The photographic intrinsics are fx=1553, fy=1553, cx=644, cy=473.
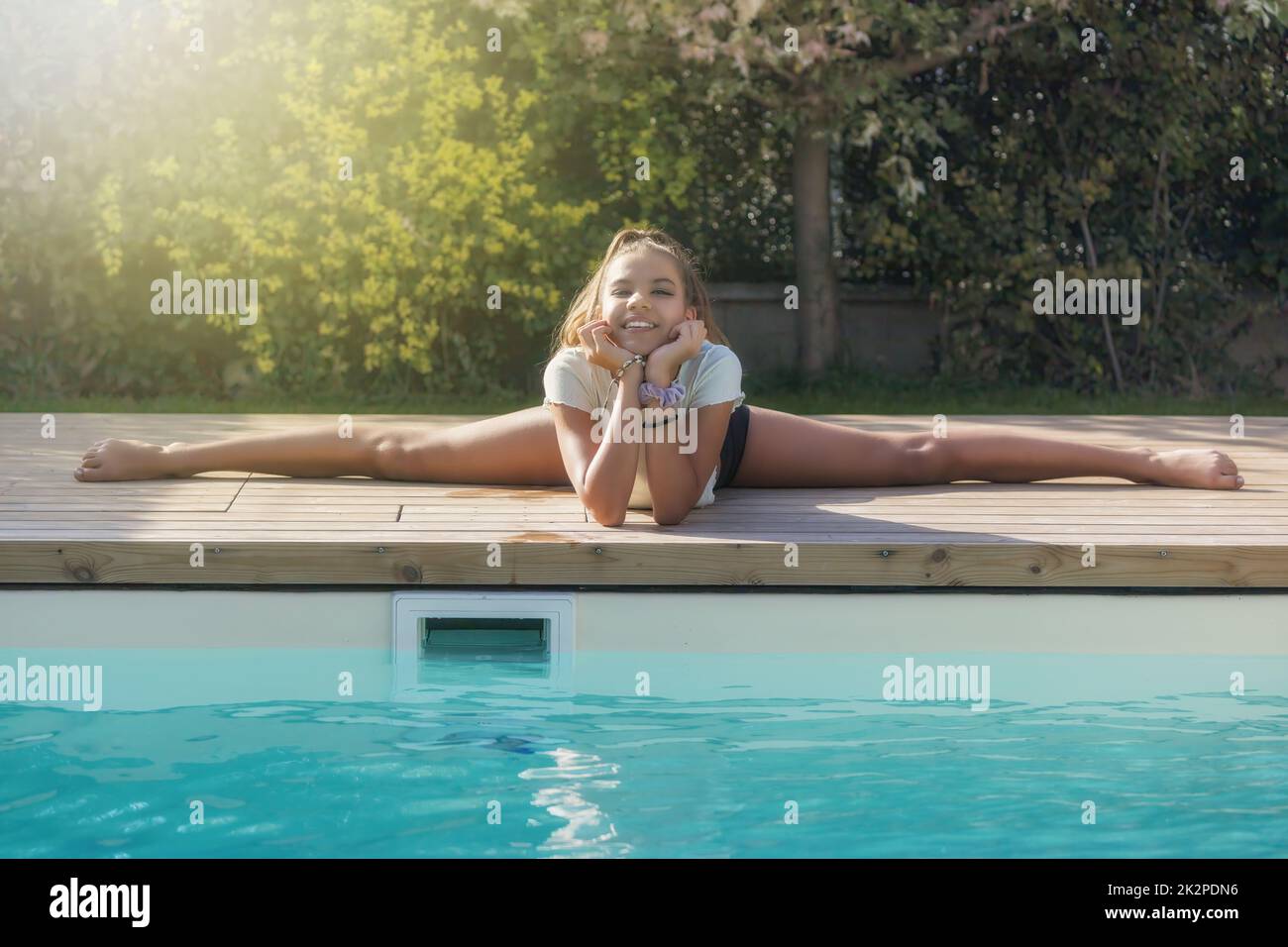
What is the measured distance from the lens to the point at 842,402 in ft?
27.2

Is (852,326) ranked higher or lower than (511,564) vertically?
higher

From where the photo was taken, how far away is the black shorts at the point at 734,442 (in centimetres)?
450

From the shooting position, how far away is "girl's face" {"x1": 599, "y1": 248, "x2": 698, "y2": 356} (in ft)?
13.1

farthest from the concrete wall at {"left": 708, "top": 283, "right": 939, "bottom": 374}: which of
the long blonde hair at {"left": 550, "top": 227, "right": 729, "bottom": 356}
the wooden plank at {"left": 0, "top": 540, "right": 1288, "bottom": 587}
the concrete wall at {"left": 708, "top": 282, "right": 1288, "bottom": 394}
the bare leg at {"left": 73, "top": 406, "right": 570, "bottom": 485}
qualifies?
the wooden plank at {"left": 0, "top": 540, "right": 1288, "bottom": 587}

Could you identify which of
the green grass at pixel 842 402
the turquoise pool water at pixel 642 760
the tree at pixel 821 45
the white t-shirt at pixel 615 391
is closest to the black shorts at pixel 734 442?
the white t-shirt at pixel 615 391

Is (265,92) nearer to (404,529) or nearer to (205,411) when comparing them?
(205,411)

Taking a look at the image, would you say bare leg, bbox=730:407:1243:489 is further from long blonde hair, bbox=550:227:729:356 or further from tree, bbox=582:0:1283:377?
tree, bbox=582:0:1283:377

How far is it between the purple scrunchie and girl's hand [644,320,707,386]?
0.02m

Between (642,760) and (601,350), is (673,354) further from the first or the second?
(642,760)

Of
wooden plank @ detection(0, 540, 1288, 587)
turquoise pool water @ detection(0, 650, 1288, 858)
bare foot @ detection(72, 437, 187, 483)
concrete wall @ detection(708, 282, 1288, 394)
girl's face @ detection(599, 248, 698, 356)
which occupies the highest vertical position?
concrete wall @ detection(708, 282, 1288, 394)

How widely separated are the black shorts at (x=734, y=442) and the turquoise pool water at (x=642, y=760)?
88 centimetres

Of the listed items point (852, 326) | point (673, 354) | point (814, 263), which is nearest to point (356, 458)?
point (673, 354)

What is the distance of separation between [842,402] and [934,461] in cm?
362

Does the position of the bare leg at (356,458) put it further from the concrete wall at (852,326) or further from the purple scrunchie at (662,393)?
the concrete wall at (852,326)
